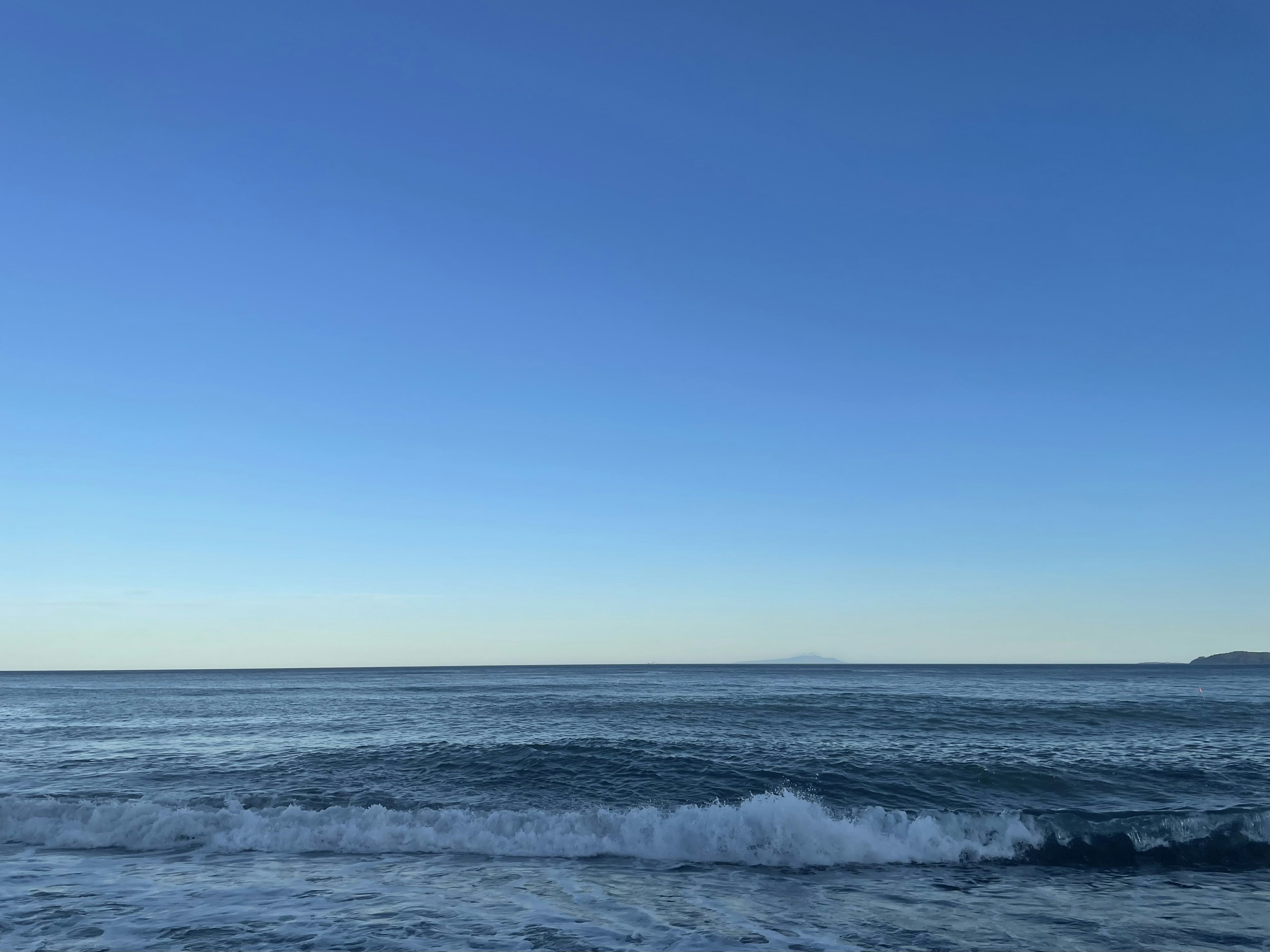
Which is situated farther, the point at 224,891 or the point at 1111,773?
the point at 1111,773

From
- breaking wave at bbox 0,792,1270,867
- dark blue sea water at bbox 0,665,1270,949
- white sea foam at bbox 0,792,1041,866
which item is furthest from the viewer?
white sea foam at bbox 0,792,1041,866

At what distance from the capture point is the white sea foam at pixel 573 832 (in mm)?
15867

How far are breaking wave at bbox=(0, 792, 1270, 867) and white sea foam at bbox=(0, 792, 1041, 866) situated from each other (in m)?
0.03

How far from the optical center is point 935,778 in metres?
22.1

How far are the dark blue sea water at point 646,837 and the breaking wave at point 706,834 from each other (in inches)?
2.7

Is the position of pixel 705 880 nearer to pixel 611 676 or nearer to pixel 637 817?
pixel 637 817

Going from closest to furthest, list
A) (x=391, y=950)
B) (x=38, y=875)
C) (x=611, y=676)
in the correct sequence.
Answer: (x=391, y=950) → (x=38, y=875) → (x=611, y=676)

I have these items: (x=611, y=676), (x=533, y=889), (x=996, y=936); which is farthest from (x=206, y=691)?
(x=996, y=936)

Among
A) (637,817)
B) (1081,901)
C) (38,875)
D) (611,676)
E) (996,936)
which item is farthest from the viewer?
(611,676)

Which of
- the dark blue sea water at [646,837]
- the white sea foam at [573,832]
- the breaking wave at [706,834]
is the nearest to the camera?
the dark blue sea water at [646,837]

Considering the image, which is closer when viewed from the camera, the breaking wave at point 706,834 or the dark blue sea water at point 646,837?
the dark blue sea water at point 646,837

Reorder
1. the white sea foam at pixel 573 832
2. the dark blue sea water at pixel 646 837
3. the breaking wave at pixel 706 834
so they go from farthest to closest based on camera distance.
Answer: the white sea foam at pixel 573 832 → the breaking wave at pixel 706 834 → the dark blue sea water at pixel 646 837

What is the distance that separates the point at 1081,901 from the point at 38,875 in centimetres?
2005

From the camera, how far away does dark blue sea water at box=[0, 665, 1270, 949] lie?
436 inches
